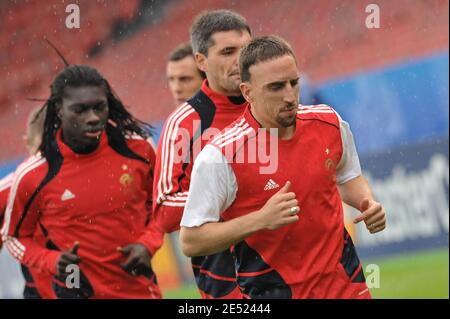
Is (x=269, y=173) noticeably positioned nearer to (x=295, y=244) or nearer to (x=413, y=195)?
(x=295, y=244)

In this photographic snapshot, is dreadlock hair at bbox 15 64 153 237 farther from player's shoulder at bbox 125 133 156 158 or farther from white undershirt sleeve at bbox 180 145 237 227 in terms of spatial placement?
white undershirt sleeve at bbox 180 145 237 227

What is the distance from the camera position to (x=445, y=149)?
10258 millimetres

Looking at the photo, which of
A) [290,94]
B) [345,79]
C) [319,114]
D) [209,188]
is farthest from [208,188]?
[345,79]

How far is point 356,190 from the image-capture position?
15.9 feet

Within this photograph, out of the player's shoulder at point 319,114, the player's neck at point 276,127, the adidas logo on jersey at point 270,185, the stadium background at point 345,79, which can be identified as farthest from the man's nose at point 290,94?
the stadium background at point 345,79

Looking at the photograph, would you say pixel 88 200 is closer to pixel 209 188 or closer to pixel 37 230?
pixel 37 230

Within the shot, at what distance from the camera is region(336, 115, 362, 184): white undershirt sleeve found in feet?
15.6

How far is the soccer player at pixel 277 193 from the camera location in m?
4.41

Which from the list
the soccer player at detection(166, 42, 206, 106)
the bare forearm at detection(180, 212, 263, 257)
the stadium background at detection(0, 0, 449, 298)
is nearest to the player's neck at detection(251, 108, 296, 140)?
the bare forearm at detection(180, 212, 263, 257)

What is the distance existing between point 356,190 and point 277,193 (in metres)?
0.66

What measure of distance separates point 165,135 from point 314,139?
1.22 meters

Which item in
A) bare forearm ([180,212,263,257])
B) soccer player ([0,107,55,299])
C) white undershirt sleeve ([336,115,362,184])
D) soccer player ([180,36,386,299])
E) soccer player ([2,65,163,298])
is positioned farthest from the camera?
soccer player ([0,107,55,299])
